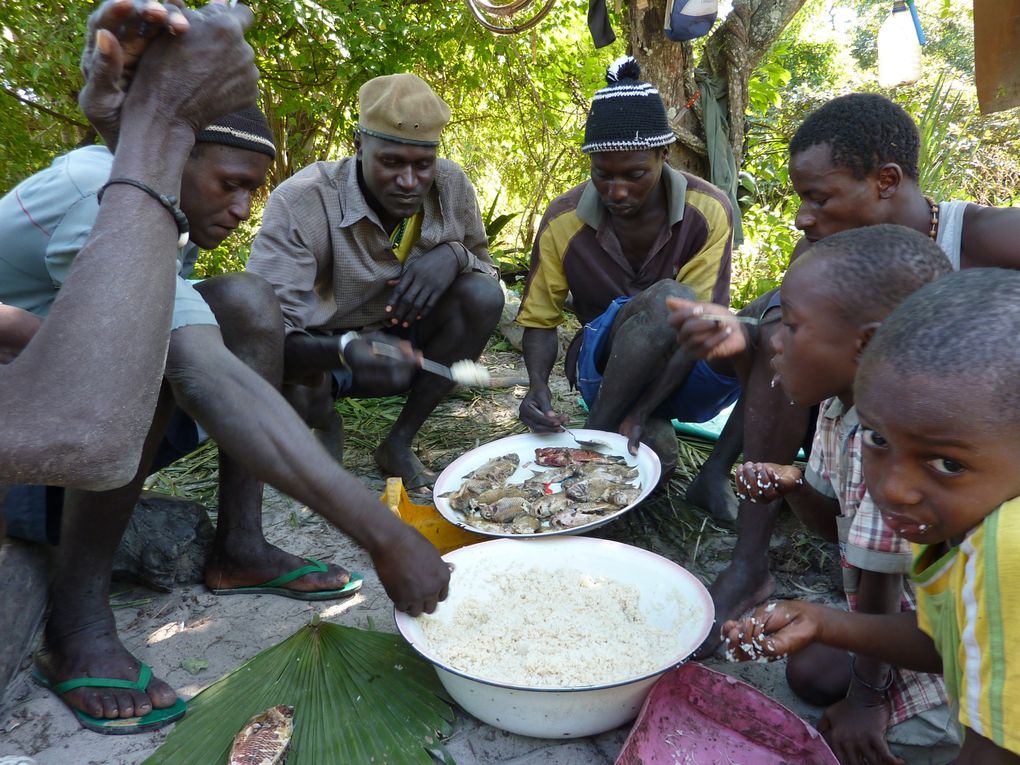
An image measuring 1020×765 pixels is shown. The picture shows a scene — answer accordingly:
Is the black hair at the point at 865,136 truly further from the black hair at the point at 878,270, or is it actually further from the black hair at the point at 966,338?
the black hair at the point at 966,338

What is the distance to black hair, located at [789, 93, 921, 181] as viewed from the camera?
196 centimetres

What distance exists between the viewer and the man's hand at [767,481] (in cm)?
172

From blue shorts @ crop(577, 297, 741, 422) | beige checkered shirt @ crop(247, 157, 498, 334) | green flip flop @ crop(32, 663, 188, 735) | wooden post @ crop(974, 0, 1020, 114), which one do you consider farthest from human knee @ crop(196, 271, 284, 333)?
wooden post @ crop(974, 0, 1020, 114)

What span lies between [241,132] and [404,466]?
1.44 m

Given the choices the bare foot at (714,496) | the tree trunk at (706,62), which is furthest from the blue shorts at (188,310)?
the tree trunk at (706,62)

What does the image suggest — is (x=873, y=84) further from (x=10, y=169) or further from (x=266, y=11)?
(x=10, y=169)

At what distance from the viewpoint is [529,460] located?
8.61ft

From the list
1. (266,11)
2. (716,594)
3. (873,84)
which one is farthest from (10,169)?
(873,84)

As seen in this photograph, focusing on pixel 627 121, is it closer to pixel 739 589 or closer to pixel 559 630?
pixel 739 589

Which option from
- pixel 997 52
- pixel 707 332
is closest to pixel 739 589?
pixel 707 332

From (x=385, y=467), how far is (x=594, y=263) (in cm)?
118

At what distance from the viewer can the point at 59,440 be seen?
3.71 ft

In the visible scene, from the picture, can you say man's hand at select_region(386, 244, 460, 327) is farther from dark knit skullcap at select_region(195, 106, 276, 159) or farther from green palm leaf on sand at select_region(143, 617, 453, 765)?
green palm leaf on sand at select_region(143, 617, 453, 765)

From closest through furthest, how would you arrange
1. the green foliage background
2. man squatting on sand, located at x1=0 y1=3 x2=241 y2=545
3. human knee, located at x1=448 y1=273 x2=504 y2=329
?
man squatting on sand, located at x1=0 y1=3 x2=241 y2=545 → human knee, located at x1=448 y1=273 x2=504 y2=329 → the green foliage background
